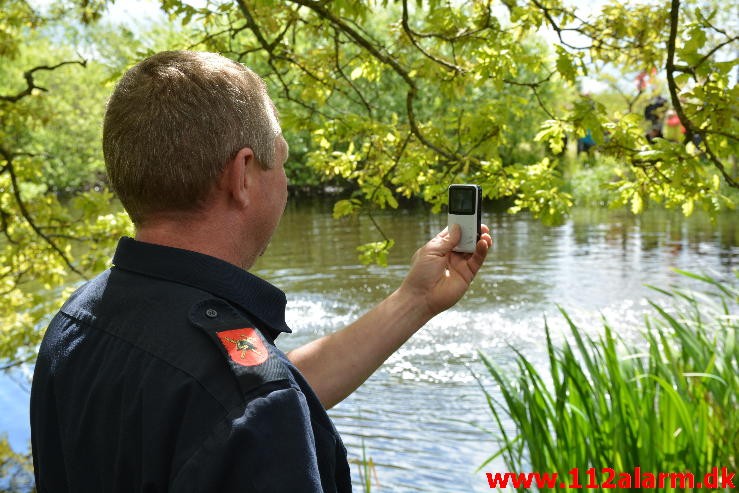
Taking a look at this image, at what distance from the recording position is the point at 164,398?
1091mm

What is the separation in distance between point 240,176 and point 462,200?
1.08 metres

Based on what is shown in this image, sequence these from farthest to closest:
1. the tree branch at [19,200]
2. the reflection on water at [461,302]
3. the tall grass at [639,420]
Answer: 1. the reflection on water at [461,302]
2. the tree branch at [19,200]
3. the tall grass at [639,420]

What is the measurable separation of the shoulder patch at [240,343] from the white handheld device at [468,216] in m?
1.12

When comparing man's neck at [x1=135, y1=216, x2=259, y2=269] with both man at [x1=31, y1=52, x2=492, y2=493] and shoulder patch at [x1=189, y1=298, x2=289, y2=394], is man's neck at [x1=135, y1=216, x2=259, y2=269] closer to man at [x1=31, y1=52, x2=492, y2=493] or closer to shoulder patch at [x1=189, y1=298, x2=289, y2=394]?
man at [x1=31, y1=52, x2=492, y2=493]

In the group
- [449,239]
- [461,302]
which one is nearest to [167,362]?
[449,239]

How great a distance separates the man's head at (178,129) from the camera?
4.10 feet

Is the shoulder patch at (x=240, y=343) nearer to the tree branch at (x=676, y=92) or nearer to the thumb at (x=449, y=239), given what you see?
the thumb at (x=449, y=239)

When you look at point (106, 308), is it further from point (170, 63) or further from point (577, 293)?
point (577, 293)

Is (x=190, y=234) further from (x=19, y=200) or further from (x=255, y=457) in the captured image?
(x=19, y=200)

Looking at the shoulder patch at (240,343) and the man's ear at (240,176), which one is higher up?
the man's ear at (240,176)

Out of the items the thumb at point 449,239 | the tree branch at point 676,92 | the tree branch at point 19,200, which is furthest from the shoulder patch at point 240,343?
the tree branch at point 19,200

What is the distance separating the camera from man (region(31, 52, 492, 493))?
1.08 m

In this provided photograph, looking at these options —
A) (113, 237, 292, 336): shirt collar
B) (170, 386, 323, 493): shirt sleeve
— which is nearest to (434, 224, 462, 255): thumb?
(113, 237, 292, 336): shirt collar

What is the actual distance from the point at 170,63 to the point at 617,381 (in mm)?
2740
